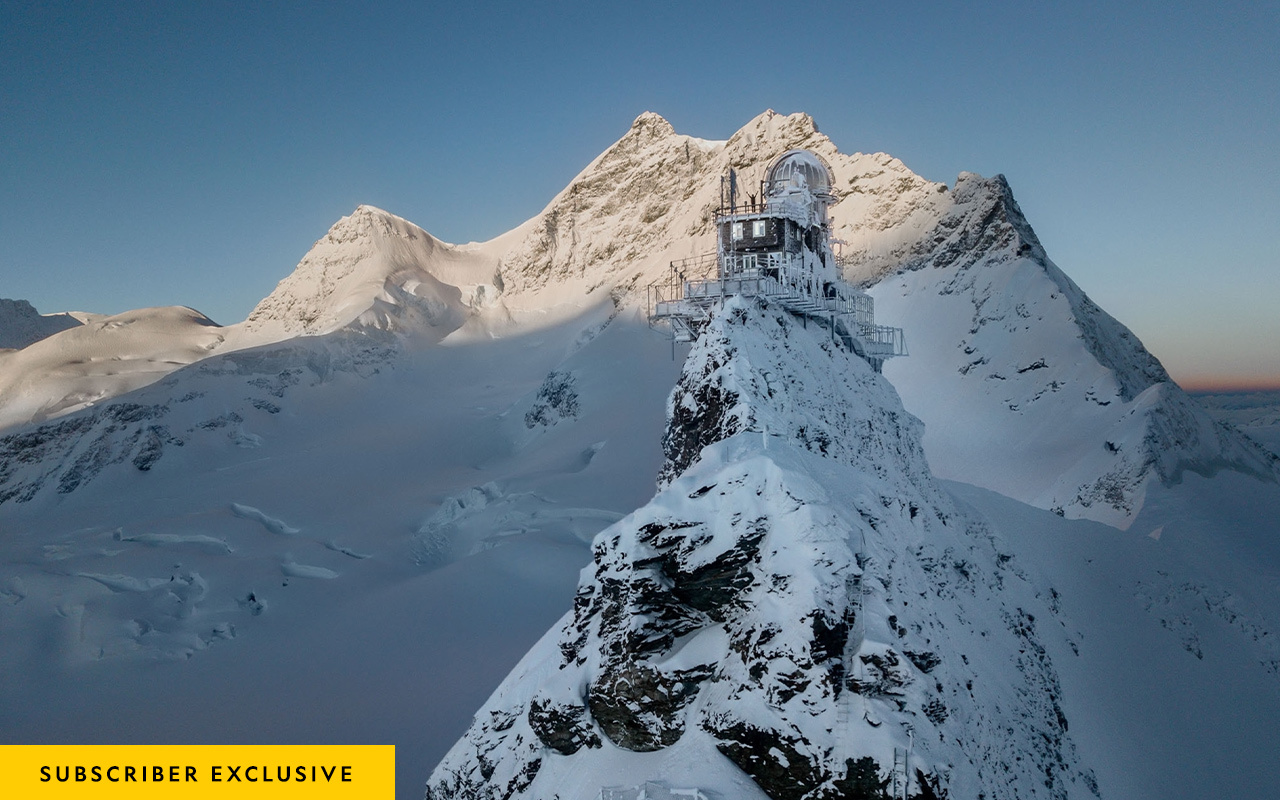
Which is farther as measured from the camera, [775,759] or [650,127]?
[650,127]

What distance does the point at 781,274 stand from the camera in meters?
28.4

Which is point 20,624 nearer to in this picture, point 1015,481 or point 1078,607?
point 1078,607

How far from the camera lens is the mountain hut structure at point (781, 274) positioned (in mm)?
27906

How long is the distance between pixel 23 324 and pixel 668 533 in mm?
166179

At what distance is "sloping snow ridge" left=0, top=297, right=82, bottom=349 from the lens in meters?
138

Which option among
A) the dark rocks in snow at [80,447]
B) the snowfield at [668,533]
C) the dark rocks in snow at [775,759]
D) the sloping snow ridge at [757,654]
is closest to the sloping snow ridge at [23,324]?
the snowfield at [668,533]

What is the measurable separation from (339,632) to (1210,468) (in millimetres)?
55958

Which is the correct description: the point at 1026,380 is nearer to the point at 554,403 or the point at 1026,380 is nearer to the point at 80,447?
the point at 554,403

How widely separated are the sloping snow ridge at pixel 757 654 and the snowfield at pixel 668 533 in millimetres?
78

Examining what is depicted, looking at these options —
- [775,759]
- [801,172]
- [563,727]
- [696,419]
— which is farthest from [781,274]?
[775,759]

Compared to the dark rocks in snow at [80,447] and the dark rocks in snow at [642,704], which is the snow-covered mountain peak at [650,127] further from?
the dark rocks in snow at [642,704]

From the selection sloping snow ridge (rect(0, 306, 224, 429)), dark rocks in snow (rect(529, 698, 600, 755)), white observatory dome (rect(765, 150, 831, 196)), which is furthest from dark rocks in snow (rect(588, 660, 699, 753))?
sloping snow ridge (rect(0, 306, 224, 429))

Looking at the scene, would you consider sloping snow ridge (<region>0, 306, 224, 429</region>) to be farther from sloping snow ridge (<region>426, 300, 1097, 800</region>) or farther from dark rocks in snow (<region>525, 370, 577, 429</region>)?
sloping snow ridge (<region>426, 300, 1097, 800</region>)

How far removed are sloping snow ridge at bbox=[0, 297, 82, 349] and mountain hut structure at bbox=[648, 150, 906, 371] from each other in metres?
149
